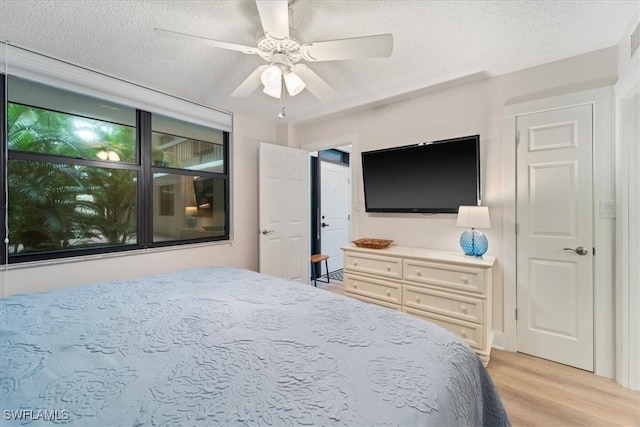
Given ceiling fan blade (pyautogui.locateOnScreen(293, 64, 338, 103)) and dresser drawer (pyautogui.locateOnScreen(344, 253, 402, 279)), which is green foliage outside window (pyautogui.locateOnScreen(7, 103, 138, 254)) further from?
dresser drawer (pyautogui.locateOnScreen(344, 253, 402, 279))

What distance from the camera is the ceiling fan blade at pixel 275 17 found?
4.11 feet

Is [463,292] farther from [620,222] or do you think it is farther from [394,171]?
[394,171]

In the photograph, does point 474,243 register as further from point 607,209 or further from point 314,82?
point 314,82

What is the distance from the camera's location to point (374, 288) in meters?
2.73

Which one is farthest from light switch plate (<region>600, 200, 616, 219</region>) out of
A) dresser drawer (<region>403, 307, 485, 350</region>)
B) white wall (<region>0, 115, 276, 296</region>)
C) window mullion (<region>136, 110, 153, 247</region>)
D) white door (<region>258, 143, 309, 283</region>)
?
window mullion (<region>136, 110, 153, 247</region>)

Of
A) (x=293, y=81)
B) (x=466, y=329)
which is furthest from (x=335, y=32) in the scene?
(x=466, y=329)

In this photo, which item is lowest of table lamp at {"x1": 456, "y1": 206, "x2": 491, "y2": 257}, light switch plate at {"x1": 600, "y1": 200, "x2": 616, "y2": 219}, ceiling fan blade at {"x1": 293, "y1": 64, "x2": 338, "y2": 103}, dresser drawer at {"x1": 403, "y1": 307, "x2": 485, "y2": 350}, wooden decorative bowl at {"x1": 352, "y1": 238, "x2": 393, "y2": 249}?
dresser drawer at {"x1": 403, "y1": 307, "x2": 485, "y2": 350}

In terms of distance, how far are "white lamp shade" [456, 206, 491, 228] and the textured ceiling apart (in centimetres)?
123

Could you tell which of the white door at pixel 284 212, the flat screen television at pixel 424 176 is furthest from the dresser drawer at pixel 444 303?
the white door at pixel 284 212

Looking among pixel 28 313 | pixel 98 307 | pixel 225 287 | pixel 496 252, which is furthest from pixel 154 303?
pixel 496 252

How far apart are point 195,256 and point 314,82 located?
2.32m

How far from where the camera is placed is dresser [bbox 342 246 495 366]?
2.14 metres

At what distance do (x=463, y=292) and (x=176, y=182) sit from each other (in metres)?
3.11

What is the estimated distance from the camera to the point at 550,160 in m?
2.23
